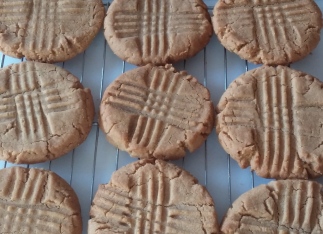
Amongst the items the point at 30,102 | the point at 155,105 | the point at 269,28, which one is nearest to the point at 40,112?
the point at 30,102

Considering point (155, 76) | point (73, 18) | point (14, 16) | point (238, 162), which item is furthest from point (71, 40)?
point (238, 162)

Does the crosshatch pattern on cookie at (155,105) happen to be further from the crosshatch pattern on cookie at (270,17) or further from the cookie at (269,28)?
the crosshatch pattern on cookie at (270,17)

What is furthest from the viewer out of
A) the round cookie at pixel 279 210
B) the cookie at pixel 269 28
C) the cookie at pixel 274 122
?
the cookie at pixel 269 28

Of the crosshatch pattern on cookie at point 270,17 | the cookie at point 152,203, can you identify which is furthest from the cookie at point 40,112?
the crosshatch pattern on cookie at point 270,17

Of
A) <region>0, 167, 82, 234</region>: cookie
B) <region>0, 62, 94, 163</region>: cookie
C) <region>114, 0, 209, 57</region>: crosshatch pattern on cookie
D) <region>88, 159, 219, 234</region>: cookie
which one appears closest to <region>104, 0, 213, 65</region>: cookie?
<region>114, 0, 209, 57</region>: crosshatch pattern on cookie

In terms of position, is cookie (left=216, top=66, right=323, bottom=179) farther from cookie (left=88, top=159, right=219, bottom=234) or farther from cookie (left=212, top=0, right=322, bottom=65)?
cookie (left=88, top=159, right=219, bottom=234)

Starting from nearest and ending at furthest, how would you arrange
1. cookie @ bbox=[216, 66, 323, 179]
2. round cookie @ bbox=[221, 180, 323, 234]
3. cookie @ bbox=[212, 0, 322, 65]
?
round cookie @ bbox=[221, 180, 323, 234] < cookie @ bbox=[216, 66, 323, 179] < cookie @ bbox=[212, 0, 322, 65]

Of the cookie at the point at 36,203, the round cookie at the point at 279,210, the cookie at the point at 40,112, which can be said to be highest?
the cookie at the point at 40,112
